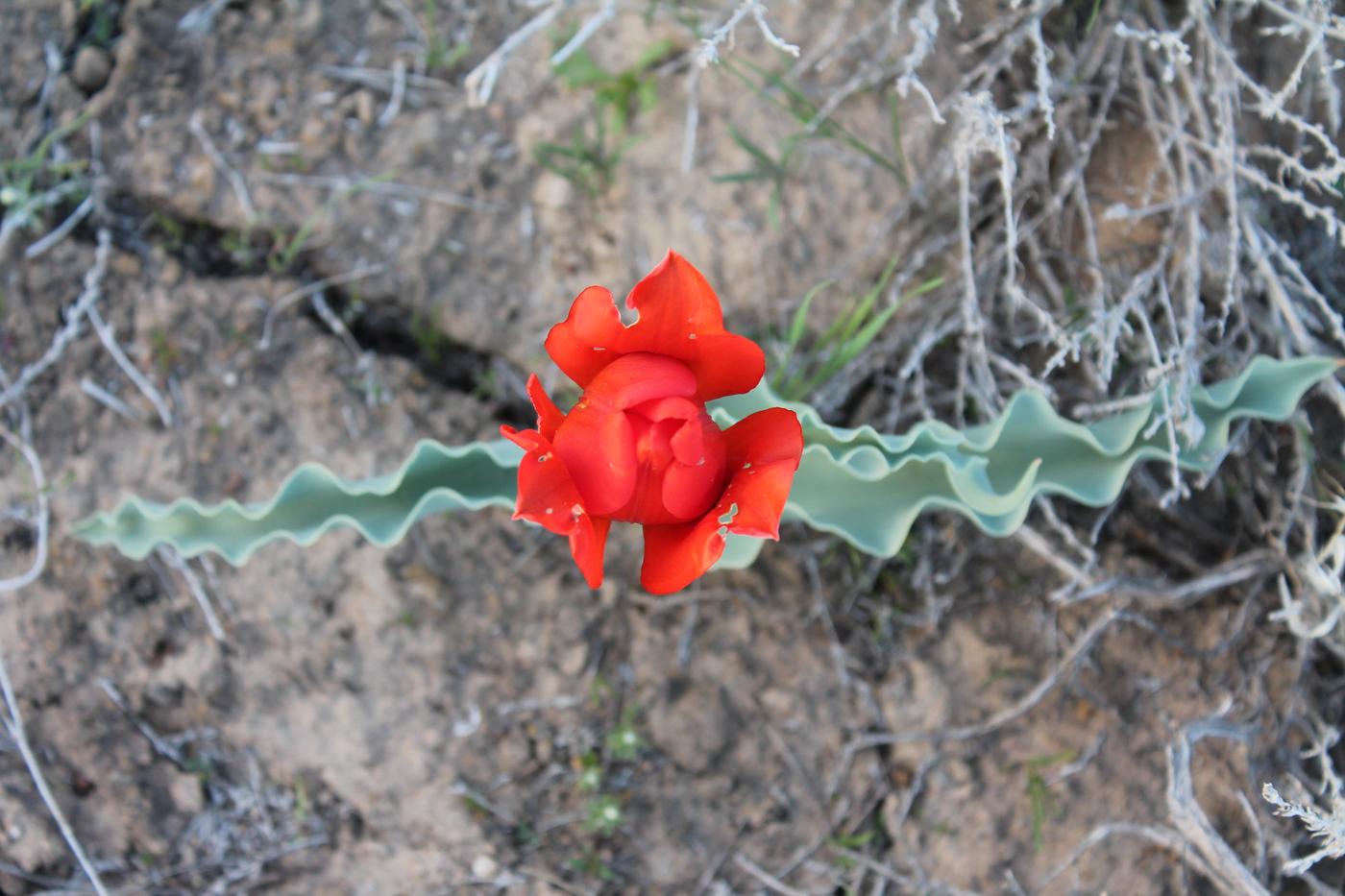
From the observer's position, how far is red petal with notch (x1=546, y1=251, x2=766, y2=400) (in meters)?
1.31

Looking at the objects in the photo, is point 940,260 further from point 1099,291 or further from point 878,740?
point 878,740

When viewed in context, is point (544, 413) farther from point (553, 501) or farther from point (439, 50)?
point (439, 50)

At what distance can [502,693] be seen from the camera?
2.12 metres

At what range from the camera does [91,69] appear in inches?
91.5

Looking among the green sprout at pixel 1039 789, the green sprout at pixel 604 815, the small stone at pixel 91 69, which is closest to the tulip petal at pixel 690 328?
the green sprout at pixel 604 815

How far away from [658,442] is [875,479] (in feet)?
1.67

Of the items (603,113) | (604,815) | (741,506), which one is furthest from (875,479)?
(603,113)

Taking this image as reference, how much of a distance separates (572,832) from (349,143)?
5.00ft

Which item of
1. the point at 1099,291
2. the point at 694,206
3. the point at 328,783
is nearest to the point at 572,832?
the point at 328,783

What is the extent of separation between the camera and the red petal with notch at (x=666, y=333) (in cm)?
131

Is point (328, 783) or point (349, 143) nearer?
point (328, 783)

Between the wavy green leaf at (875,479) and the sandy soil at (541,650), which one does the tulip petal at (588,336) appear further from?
the sandy soil at (541,650)

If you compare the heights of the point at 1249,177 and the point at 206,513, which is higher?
the point at 1249,177

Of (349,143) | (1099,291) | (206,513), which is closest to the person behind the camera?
(206,513)
